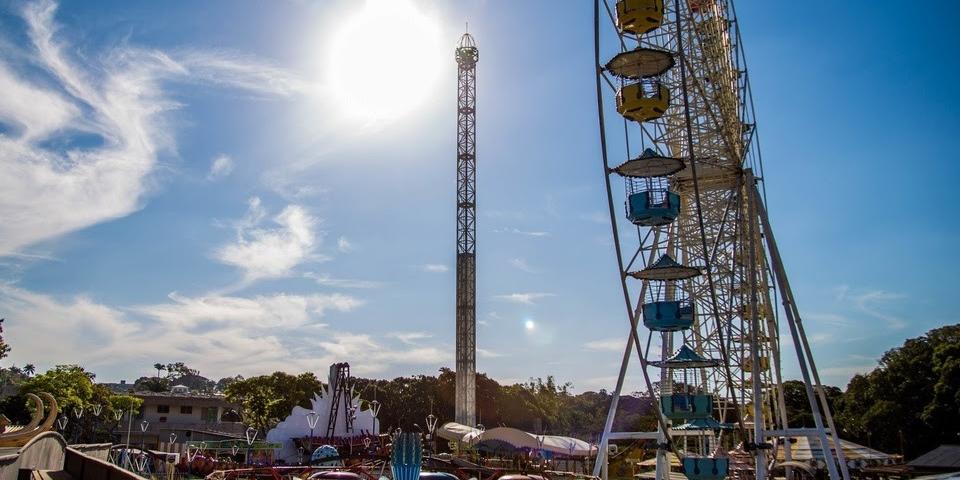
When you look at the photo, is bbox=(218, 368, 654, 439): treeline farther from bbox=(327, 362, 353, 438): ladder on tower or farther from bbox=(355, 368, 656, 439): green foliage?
bbox=(327, 362, 353, 438): ladder on tower

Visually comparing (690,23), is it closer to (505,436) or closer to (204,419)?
(505,436)

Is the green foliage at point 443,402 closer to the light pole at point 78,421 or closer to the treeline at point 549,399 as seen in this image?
the treeline at point 549,399

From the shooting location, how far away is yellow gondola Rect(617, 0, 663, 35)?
88.0 ft

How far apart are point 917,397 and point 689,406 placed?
37470mm

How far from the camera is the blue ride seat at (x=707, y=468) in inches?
984

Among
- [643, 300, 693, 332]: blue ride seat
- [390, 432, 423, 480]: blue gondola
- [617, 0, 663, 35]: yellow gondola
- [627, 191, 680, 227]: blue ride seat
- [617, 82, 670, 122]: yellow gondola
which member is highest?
[617, 0, 663, 35]: yellow gondola

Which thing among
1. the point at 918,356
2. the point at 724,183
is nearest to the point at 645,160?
the point at 724,183

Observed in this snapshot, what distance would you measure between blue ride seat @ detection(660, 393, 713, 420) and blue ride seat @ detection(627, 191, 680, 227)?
21.8 feet

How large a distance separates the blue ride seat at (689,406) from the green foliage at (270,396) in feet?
191

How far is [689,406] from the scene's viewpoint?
2577 cm

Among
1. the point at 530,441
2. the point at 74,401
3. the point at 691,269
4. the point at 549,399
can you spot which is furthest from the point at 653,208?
the point at 549,399

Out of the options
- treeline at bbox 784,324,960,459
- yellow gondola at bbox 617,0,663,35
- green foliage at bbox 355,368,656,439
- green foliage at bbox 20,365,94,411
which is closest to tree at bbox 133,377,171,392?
green foliage at bbox 355,368,656,439

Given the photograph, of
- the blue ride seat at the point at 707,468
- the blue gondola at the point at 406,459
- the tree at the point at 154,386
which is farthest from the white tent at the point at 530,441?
the tree at the point at 154,386

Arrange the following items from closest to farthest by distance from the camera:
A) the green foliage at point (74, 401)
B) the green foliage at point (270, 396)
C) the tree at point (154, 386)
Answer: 1. the green foliage at point (74, 401)
2. the green foliage at point (270, 396)
3. the tree at point (154, 386)
